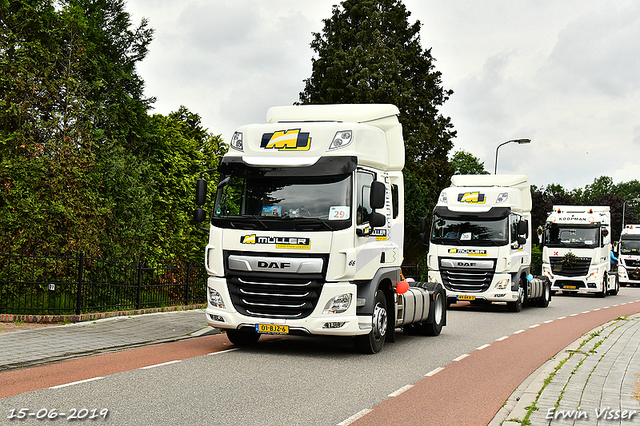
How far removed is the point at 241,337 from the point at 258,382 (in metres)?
3.18

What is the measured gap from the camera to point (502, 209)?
Result: 20.2 m

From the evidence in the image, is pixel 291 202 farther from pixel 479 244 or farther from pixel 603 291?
pixel 603 291

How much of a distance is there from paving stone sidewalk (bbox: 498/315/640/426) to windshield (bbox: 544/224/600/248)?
1948 centimetres

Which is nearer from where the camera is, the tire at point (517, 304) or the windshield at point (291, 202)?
the windshield at point (291, 202)

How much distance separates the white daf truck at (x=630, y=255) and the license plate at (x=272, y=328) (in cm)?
4095

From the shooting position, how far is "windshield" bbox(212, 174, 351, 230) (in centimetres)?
1018

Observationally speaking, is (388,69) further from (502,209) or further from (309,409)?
(309,409)

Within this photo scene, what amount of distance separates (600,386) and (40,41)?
14.2 meters

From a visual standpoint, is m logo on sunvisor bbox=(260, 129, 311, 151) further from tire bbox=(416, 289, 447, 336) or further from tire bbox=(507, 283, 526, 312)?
tire bbox=(507, 283, 526, 312)

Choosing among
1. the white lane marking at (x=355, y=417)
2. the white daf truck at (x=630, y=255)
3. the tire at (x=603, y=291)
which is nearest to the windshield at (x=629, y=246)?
the white daf truck at (x=630, y=255)

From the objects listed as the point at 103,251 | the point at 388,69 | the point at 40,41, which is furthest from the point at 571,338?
the point at 388,69

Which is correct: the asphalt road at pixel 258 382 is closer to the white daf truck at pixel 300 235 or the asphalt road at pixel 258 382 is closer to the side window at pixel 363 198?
the white daf truck at pixel 300 235

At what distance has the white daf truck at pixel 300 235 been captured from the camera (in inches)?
396

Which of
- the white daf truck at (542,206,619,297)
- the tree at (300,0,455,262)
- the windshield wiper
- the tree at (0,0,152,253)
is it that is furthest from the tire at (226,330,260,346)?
the tree at (300,0,455,262)
